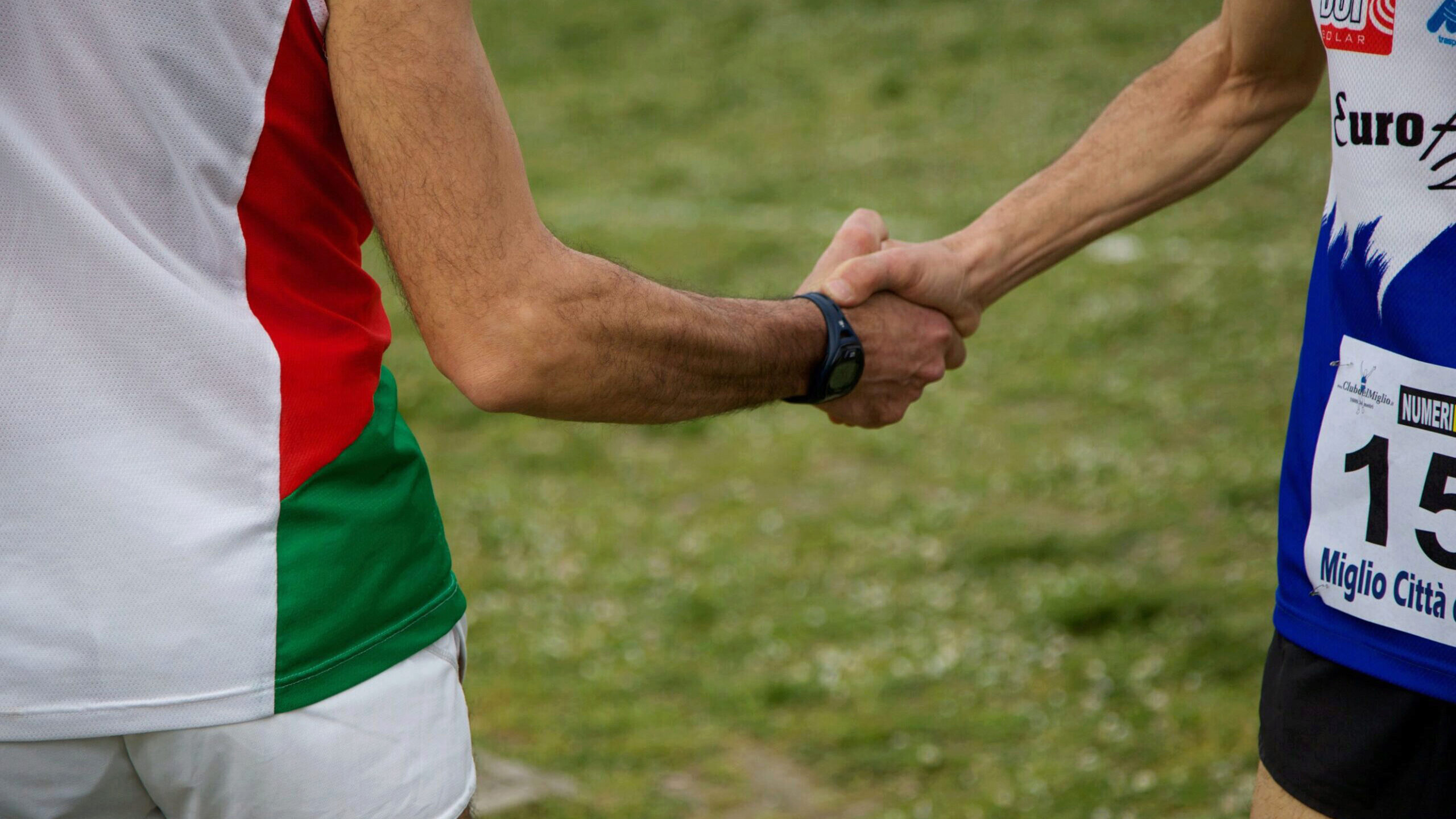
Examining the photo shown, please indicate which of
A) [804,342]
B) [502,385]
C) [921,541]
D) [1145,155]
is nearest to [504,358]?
[502,385]

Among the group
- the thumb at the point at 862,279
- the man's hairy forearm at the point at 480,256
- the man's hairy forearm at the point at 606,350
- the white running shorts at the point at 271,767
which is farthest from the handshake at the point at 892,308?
the white running shorts at the point at 271,767

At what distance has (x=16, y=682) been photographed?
1.74 metres

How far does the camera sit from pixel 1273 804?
220 centimetres

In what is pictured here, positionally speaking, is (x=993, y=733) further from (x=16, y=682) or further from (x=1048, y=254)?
(x=16, y=682)

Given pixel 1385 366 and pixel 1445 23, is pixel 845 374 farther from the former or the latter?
pixel 1445 23

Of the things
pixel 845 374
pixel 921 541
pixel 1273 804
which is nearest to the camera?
pixel 1273 804

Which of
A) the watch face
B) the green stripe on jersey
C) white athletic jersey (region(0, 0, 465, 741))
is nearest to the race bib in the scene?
the watch face

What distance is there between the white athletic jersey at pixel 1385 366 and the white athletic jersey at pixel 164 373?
1418 mm

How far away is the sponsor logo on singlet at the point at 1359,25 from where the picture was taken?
2002 mm

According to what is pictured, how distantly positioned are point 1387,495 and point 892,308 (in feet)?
3.84

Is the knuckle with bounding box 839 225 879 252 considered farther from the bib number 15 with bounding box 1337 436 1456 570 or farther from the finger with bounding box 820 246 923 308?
the bib number 15 with bounding box 1337 436 1456 570

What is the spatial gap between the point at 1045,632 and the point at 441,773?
3.55m

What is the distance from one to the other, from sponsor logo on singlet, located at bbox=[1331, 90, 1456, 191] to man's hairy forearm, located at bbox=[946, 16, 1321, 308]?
0.73 m

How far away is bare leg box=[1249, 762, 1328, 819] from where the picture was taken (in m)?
2.15
